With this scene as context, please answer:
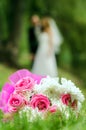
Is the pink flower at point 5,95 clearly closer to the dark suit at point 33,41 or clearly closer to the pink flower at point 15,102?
the pink flower at point 15,102

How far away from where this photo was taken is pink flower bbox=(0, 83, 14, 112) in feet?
15.3

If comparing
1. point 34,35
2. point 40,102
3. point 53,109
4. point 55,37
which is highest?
point 55,37

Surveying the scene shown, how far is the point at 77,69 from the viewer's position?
28531mm

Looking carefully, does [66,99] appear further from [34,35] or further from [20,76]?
[34,35]

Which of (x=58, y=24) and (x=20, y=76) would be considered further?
(x=58, y=24)

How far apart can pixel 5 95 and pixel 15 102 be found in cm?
16

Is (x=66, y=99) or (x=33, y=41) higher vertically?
(x=33, y=41)

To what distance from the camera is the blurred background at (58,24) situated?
25781 millimetres

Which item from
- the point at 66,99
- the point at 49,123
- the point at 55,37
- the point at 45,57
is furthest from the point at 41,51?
the point at 49,123

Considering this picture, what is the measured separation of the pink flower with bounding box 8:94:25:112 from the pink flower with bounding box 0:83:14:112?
45 mm

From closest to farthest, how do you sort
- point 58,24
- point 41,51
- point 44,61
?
1. point 41,51
2. point 44,61
3. point 58,24

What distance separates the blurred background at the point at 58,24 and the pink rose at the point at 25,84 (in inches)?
761

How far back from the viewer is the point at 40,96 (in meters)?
4.64

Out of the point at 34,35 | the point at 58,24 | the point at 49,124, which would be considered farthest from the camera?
the point at 58,24
